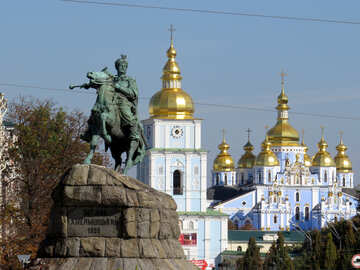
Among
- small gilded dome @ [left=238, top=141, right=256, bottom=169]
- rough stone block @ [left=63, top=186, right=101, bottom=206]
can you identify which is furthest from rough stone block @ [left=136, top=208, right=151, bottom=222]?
small gilded dome @ [left=238, top=141, right=256, bottom=169]

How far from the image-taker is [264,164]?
5773 inches

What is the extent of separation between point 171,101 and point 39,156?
5699cm

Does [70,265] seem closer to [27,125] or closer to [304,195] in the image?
[27,125]

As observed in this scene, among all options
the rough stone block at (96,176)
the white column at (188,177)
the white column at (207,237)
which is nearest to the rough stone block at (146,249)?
the rough stone block at (96,176)

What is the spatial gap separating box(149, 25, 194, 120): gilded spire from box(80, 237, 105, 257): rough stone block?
3034 inches

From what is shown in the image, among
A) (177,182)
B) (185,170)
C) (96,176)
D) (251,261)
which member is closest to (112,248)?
(96,176)

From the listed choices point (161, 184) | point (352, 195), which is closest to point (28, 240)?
point (161, 184)

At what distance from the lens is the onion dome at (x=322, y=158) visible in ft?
494

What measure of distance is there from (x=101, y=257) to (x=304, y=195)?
408 ft

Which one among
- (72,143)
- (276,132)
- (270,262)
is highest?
(276,132)

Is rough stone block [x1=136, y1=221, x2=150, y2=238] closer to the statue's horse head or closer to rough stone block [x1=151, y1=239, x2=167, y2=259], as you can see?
rough stone block [x1=151, y1=239, x2=167, y2=259]

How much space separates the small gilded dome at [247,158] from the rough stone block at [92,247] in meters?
137

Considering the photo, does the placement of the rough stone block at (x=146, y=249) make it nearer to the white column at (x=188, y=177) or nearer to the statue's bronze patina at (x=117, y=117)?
the statue's bronze patina at (x=117, y=117)

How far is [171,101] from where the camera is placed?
100 metres
